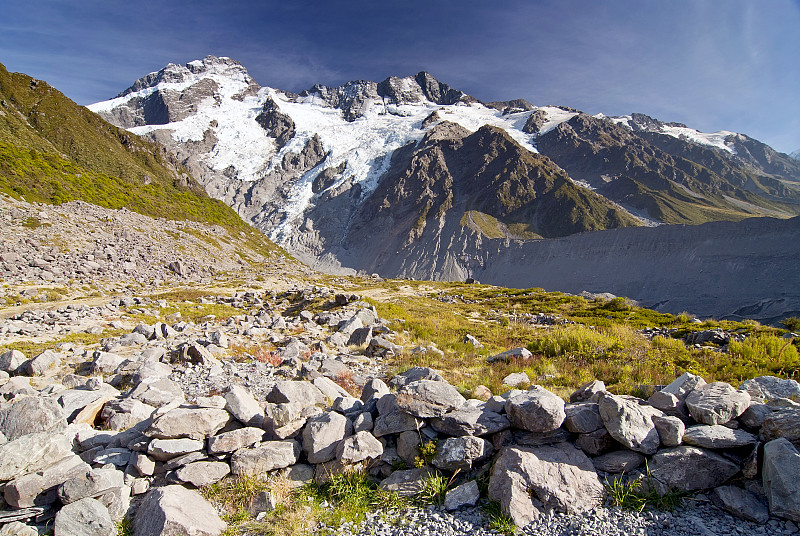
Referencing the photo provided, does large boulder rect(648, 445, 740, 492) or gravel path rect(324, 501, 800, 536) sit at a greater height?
large boulder rect(648, 445, 740, 492)

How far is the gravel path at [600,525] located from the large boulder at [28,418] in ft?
15.6

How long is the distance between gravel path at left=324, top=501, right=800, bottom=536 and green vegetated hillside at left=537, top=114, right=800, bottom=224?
150487mm

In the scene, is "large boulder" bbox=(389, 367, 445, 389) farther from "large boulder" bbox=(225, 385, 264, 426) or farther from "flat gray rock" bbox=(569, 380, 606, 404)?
"large boulder" bbox=(225, 385, 264, 426)

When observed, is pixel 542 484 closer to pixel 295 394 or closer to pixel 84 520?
pixel 295 394

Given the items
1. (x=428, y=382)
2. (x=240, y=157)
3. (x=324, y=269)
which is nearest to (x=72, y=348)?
(x=428, y=382)

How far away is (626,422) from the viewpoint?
16.8ft

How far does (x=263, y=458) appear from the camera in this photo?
5332 mm

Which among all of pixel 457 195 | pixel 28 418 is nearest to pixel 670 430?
pixel 28 418

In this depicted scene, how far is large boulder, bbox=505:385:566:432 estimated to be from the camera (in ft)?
17.4

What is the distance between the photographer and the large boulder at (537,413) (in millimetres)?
5289

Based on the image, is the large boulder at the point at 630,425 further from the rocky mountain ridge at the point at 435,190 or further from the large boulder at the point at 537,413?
the rocky mountain ridge at the point at 435,190

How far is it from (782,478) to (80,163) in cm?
8678

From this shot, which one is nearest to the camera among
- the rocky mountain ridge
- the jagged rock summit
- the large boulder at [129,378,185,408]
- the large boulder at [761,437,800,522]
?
the large boulder at [761,437,800,522]

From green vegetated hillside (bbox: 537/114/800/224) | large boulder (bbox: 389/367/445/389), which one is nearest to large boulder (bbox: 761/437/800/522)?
large boulder (bbox: 389/367/445/389)
